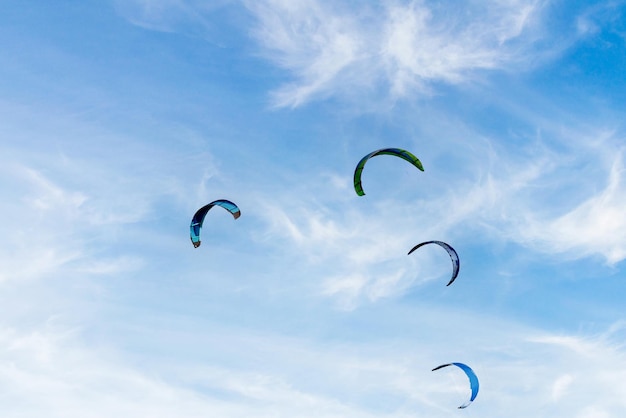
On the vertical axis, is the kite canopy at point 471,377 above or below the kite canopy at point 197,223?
below

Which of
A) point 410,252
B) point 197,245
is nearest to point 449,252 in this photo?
point 410,252

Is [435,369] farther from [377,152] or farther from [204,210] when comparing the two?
[204,210]

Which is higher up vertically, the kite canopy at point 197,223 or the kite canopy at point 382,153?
the kite canopy at point 382,153

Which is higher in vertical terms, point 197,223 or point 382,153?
point 382,153

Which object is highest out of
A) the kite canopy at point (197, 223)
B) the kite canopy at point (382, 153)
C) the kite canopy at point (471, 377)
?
the kite canopy at point (382, 153)

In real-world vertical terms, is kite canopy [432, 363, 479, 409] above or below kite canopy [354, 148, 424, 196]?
below

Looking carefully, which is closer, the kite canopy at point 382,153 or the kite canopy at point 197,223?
the kite canopy at point 382,153

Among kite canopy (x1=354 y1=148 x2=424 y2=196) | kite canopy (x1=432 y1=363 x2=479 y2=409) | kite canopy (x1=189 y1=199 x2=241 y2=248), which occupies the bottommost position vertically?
kite canopy (x1=432 y1=363 x2=479 y2=409)

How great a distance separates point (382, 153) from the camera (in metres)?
49.9

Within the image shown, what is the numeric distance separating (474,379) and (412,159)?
1882cm

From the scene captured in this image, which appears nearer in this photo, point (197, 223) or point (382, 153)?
point (382, 153)

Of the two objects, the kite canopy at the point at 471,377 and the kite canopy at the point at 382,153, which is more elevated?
the kite canopy at the point at 382,153

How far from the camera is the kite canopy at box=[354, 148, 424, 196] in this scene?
49.6 metres

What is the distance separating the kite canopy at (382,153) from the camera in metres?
49.6
